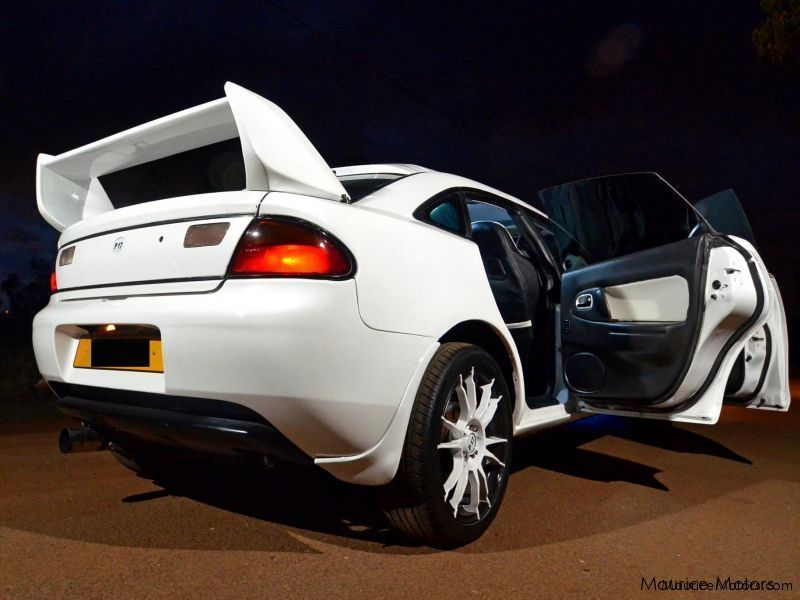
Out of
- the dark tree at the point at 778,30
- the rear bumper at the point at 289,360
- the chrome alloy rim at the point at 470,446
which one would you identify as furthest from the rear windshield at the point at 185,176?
the dark tree at the point at 778,30

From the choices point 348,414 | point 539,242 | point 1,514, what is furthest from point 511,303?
point 1,514

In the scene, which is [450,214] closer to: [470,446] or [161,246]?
[470,446]

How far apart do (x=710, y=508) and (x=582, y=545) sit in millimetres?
973

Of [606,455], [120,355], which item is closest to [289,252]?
[120,355]

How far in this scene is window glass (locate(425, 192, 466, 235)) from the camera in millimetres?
3197

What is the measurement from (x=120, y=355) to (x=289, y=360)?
805 mm

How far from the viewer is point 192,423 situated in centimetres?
230

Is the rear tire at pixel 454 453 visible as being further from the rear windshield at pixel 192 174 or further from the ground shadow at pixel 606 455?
the ground shadow at pixel 606 455

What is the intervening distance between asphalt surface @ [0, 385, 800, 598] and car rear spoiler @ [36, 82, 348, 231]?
1387 mm

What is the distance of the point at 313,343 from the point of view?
2.18 m

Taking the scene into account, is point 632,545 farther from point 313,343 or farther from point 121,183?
point 121,183

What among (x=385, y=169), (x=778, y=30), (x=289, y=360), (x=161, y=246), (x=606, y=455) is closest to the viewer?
(x=289, y=360)

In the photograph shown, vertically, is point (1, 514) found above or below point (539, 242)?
below

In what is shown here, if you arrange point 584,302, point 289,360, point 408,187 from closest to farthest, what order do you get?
point 289,360
point 408,187
point 584,302
